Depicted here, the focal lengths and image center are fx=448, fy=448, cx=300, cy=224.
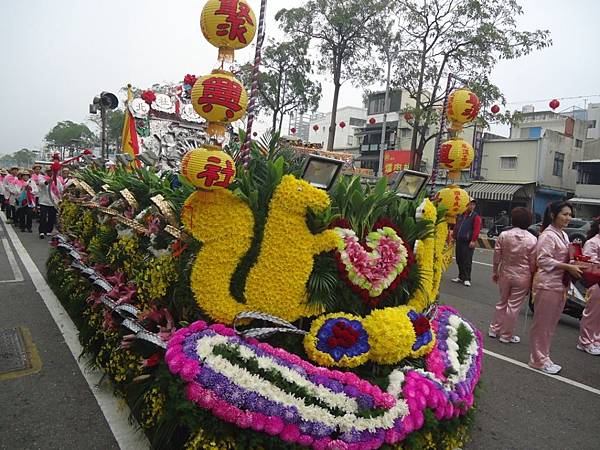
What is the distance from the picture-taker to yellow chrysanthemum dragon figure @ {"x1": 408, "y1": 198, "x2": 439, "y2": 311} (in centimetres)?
327

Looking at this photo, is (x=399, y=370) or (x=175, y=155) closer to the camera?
(x=399, y=370)

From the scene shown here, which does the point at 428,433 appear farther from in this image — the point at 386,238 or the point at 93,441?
the point at 93,441

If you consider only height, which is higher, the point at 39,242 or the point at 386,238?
the point at 386,238

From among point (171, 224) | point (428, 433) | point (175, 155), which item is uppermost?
point (175, 155)

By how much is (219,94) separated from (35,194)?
37.7ft

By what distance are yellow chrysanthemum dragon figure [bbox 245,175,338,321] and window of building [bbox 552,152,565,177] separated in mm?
28215

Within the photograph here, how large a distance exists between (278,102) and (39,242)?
13320mm

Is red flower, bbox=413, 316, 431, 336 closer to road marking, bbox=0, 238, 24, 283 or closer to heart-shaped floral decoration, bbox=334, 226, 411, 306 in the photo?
heart-shaped floral decoration, bbox=334, 226, 411, 306

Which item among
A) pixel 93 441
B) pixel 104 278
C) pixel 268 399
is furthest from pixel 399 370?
pixel 104 278

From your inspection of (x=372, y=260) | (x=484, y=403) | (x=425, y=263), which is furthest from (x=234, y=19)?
(x=484, y=403)

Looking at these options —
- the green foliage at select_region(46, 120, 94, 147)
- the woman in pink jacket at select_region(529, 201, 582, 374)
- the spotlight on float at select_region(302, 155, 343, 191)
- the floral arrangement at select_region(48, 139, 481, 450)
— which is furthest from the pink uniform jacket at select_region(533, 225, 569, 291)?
the green foliage at select_region(46, 120, 94, 147)

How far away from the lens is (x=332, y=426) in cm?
229

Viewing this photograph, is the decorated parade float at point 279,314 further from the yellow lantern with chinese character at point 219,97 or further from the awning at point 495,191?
the awning at point 495,191

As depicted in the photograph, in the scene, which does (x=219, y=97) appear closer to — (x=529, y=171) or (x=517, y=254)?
(x=517, y=254)
